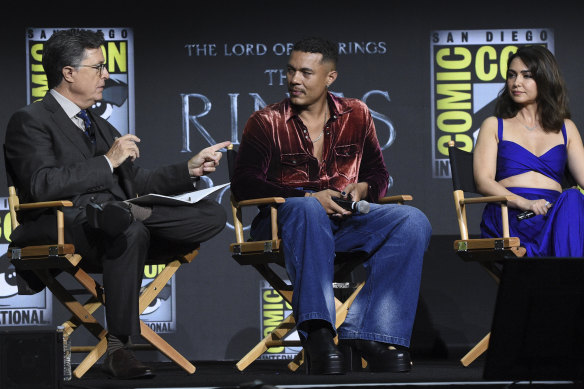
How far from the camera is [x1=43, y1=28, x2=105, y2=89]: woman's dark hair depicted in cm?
384

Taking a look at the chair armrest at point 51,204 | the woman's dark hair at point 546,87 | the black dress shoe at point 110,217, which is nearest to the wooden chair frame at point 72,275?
the chair armrest at point 51,204

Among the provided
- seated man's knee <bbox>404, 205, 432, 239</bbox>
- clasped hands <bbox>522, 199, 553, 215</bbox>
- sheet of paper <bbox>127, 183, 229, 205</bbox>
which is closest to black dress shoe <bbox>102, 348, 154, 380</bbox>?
sheet of paper <bbox>127, 183, 229, 205</bbox>

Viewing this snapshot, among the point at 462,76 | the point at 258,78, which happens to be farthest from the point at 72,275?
the point at 462,76

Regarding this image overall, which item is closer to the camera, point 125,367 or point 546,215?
point 125,367

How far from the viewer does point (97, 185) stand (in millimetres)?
3598

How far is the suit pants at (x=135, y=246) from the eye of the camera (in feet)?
11.1

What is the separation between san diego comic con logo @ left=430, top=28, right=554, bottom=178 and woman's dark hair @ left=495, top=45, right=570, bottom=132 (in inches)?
29.3

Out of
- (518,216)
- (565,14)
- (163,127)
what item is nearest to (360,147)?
(518,216)

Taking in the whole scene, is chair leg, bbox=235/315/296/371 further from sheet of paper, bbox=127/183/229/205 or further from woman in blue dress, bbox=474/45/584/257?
woman in blue dress, bbox=474/45/584/257

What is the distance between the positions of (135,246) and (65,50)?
3.11 ft

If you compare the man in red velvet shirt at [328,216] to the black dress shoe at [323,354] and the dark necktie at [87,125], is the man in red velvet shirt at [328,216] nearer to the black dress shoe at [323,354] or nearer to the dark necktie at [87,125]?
the black dress shoe at [323,354]

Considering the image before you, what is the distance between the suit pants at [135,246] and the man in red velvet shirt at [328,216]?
0.30m

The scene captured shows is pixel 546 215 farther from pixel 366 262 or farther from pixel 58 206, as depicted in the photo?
pixel 58 206

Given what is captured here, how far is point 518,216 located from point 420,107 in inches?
50.3
